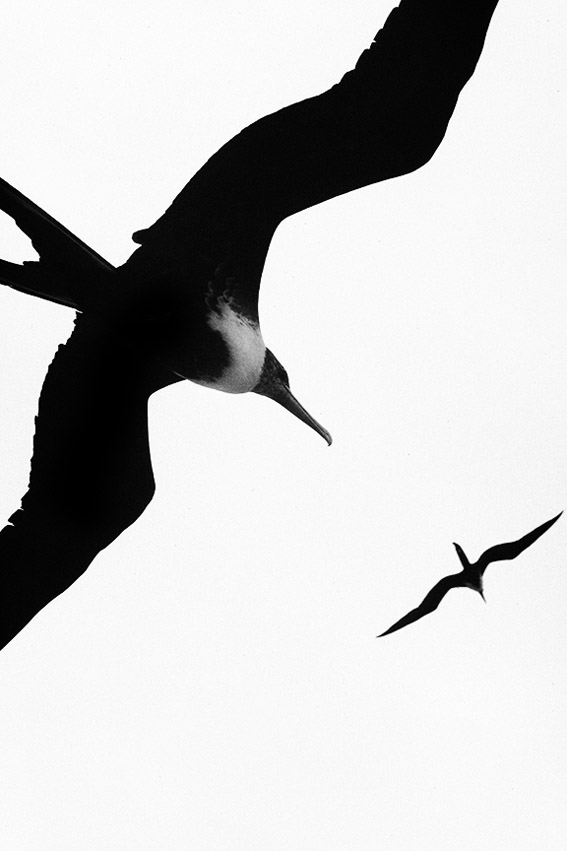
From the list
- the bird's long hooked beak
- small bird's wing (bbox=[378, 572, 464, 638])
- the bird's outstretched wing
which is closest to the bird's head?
the bird's long hooked beak

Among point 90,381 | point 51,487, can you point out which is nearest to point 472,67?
point 90,381

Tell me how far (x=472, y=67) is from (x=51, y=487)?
1.85 meters

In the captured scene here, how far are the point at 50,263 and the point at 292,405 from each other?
3.15 feet

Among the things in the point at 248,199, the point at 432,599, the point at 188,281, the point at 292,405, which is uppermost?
the point at 248,199

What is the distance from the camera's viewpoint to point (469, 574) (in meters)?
4.18

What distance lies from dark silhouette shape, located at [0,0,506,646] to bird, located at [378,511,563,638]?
64 centimetres

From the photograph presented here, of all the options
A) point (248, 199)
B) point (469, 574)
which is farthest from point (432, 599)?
point (248, 199)

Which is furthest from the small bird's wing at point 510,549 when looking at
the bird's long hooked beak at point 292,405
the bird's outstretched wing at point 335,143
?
the bird's outstretched wing at point 335,143

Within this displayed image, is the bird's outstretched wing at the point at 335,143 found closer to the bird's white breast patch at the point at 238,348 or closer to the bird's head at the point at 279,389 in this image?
the bird's white breast patch at the point at 238,348

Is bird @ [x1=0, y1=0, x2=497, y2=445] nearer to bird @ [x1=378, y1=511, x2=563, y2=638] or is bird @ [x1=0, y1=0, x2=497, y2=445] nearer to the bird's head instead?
the bird's head

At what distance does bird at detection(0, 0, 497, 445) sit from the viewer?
324cm

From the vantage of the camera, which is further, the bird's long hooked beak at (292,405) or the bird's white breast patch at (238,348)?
the bird's long hooked beak at (292,405)

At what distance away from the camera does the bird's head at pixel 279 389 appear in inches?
156

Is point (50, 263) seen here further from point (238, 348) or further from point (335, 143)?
point (335, 143)
